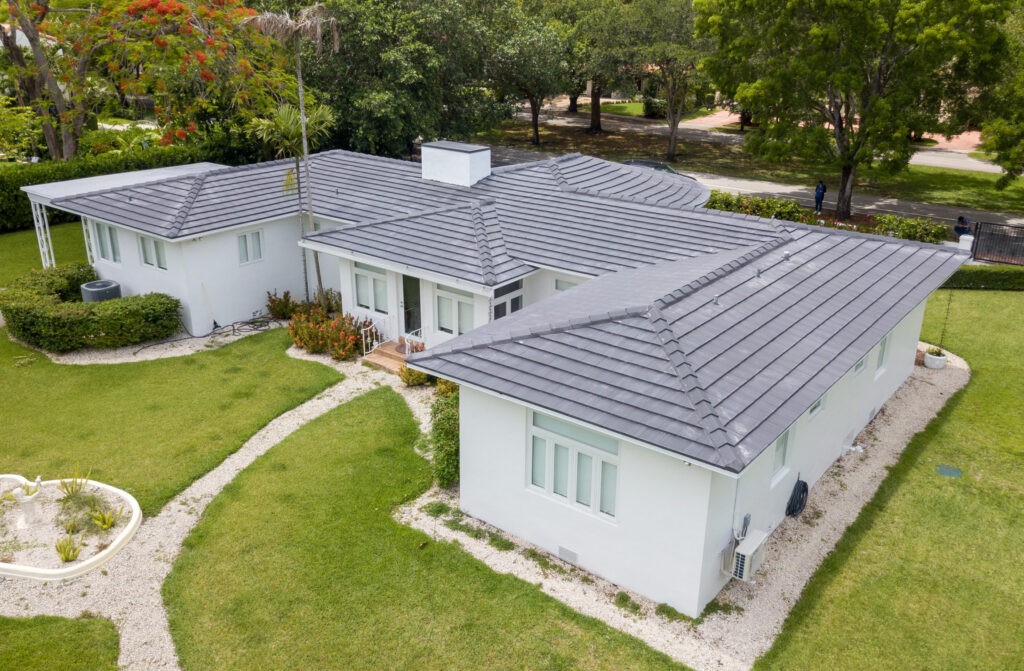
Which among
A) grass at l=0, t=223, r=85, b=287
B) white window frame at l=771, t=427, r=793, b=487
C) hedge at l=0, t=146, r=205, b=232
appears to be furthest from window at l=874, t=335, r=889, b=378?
hedge at l=0, t=146, r=205, b=232

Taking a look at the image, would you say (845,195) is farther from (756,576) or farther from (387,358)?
(756,576)

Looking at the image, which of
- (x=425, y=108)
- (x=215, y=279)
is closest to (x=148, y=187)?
(x=215, y=279)

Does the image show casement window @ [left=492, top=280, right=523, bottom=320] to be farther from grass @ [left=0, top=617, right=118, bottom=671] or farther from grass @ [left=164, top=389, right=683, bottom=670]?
grass @ [left=0, top=617, right=118, bottom=671]

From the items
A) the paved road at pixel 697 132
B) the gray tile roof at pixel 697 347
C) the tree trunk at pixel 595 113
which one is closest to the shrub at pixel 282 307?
the gray tile roof at pixel 697 347

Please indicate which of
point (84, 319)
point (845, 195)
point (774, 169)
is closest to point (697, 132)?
point (774, 169)

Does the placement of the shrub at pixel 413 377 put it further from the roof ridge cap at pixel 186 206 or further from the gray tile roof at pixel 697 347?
the roof ridge cap at pixel 186 206

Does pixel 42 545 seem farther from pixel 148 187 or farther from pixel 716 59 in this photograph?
pixel 716 59

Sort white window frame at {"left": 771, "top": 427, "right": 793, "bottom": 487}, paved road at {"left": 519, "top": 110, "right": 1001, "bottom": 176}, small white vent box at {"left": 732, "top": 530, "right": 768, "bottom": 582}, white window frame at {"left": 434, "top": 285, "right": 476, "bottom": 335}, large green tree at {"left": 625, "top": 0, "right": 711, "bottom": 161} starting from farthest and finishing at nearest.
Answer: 1. paved road at {"left": 519, "top": 110, "right": 1001, "bottom": 176}
2. large green tree at {"left": 625, "top": 0, "right": 711, "bottom": 161}
3. white window frame at {"left": 434, "top": 285, "right": 476, "bottom": 335}
4. white window frame at {"left": 771, "top": 427, "right": 793, "bottom": 487}
5. small white vent box at {"left": 732, "top": 530, "right": 768, "bottom": 582}
